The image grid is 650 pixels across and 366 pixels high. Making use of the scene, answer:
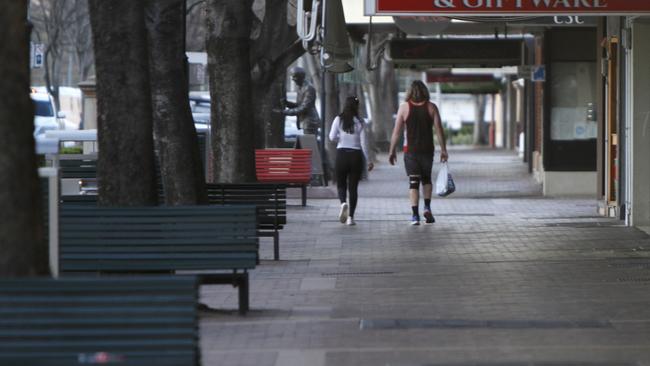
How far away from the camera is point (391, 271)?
43.5ft

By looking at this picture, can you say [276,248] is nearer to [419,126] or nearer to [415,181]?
[415,181]

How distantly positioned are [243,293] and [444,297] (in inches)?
74.3

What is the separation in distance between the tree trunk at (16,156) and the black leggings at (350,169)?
12.3 metres

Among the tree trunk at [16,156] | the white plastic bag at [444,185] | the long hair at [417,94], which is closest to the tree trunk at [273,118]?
the white plastic bag at [444,185]

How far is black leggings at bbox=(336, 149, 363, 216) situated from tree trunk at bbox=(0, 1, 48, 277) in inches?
485

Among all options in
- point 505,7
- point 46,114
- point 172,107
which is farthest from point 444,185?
point 46,114

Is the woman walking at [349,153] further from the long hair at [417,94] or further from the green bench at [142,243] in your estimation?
the green bench at [142,243]

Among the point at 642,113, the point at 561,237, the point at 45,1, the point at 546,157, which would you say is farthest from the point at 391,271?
the point at 45,1

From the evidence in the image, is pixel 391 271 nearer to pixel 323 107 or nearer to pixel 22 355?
pixel 22 355

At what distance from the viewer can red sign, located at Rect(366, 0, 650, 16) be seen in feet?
48.3

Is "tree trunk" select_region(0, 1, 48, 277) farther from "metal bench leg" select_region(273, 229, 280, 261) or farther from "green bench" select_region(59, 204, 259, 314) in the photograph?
"metal bench leg" select_region(273, 229, 280, 261)

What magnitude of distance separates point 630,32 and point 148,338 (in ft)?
42.3

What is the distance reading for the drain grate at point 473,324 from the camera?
31.7 ft

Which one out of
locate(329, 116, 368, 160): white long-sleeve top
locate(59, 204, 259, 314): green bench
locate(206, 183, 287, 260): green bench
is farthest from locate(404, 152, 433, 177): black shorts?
locate(59, 204, 259, 314): green bench
